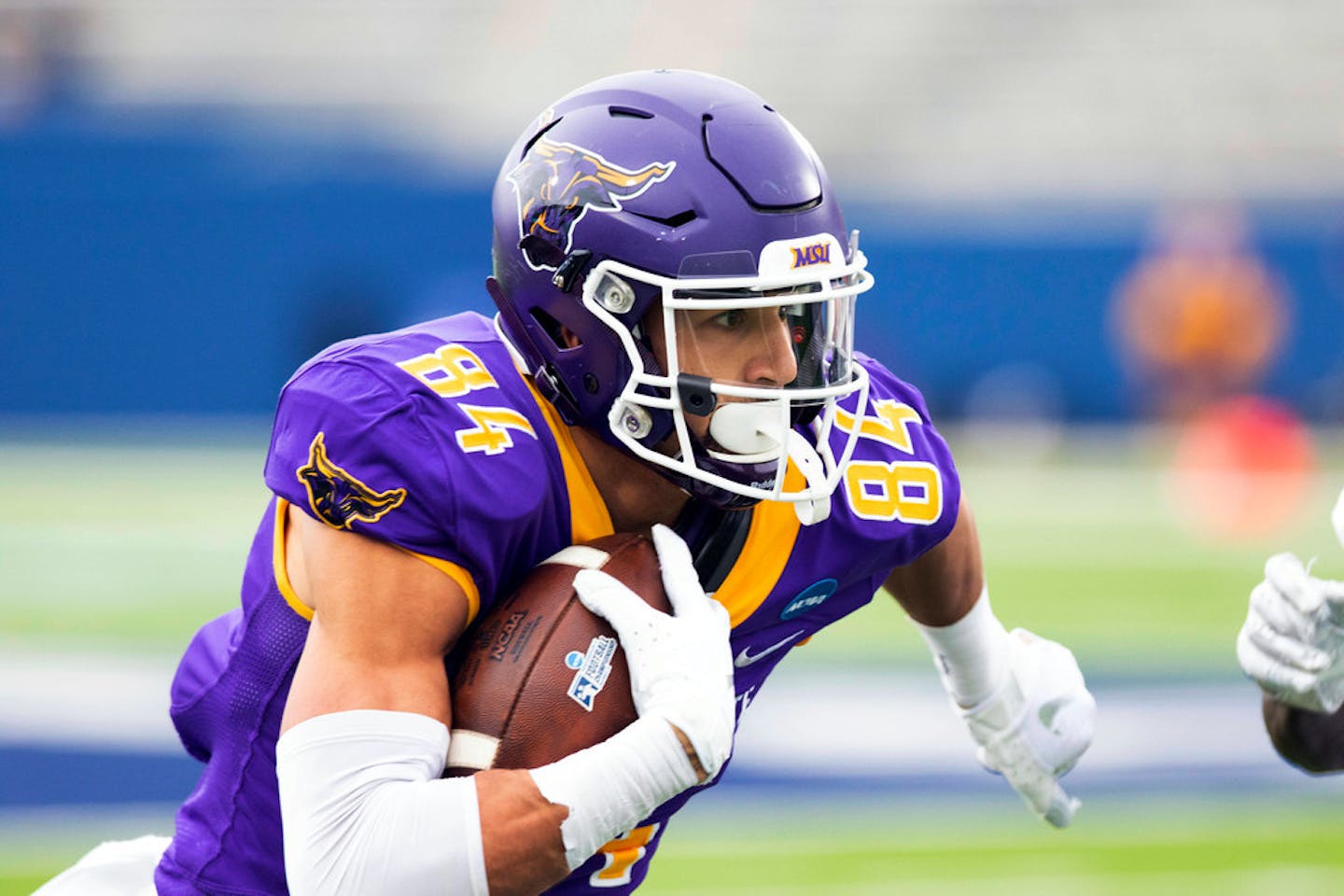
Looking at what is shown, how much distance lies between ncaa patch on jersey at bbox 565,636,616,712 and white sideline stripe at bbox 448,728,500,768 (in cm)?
11

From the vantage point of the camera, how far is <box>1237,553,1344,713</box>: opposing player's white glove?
2.62 m

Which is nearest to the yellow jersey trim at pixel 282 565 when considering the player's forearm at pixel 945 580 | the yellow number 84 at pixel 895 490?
the yellow number 84 at pixel 895 490

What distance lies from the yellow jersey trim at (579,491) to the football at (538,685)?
0.42 feet

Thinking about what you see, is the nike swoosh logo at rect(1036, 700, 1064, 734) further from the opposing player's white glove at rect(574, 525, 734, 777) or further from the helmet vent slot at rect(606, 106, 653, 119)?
the helmet vent slot at rect(606, 106, 653, 119)

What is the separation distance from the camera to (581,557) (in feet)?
7.18

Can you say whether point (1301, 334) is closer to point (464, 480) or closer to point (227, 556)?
point (227, 556)

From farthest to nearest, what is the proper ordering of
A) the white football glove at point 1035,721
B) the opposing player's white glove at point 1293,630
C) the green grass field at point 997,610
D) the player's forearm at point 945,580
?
1. the green grass field at point 997,610
2. the white football glove at point 1035,721
3. the player's forearm at point 945,580
4. the opposing player's white glove at point 1293,630

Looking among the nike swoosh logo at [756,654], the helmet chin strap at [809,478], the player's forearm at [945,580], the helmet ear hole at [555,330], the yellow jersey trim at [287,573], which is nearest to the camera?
the yellow jersey trim at [287,573]

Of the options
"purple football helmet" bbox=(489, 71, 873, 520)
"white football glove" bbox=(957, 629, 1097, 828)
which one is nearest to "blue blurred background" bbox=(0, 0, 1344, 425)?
"white football glove" bbox=(957, 629, 1097, 828)

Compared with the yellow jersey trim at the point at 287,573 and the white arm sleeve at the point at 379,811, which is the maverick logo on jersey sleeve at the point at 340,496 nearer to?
the yellow jersey trim at the point at 287,573

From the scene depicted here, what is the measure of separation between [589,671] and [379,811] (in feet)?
0.94

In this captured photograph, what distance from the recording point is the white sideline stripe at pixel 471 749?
206cm

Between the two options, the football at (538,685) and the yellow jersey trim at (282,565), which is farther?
the yellow jersey trim at (282,565)

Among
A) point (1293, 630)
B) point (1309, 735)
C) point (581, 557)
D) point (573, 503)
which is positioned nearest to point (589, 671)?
point (581, 557)
